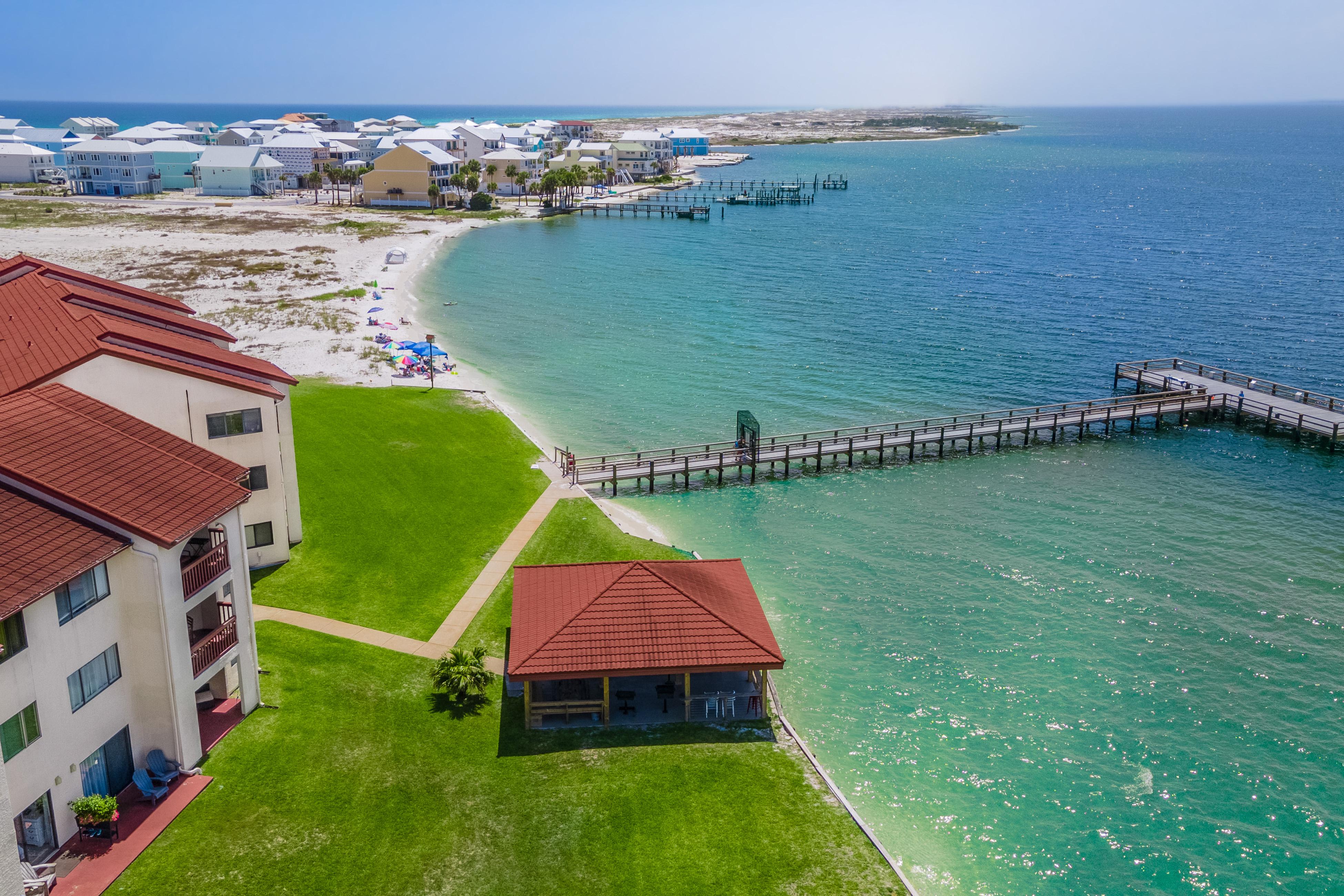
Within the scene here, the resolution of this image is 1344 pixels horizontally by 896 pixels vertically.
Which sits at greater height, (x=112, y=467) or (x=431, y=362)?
(x=112, y=467)

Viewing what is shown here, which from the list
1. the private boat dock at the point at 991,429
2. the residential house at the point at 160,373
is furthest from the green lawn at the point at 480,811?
the private boat dock at the point at 991,429

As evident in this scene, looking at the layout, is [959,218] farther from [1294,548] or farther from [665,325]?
[1294,548]

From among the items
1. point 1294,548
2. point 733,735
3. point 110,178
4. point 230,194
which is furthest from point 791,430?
point 110,178

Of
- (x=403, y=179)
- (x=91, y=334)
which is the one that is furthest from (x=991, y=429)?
(x=403, y=179)

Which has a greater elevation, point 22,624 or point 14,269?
point 14,269

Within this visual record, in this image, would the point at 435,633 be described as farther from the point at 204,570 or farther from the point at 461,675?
the point at 204,570
